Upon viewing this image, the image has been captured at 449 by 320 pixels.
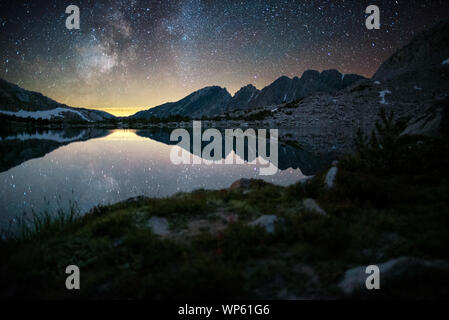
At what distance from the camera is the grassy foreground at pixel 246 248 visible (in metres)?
4.16

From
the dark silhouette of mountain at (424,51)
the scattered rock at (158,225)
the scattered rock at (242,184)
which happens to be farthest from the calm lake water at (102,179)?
the dark silhouette of mountain at (424,51)

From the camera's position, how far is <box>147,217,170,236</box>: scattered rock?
268 inches

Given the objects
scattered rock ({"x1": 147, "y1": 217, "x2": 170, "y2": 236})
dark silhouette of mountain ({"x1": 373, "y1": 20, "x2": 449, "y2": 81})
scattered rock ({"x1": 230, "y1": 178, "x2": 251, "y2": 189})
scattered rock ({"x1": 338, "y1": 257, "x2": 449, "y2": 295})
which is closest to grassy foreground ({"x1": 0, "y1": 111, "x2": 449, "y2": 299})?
scattered rock ({"x1": 338, "y1": 257, "x2": 449, "y2": 295})

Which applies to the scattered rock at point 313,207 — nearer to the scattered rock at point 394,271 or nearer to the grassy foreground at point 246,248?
the grassy foreground at point 246,248

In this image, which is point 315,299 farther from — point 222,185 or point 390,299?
point 222,185

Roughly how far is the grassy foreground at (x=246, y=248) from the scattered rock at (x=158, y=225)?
0.18m

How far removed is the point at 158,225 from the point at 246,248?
3348 millimetres

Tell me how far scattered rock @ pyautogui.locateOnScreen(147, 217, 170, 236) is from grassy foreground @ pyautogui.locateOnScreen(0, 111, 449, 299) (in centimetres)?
18

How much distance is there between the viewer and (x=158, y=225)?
733 centimetres

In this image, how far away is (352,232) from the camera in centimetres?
586

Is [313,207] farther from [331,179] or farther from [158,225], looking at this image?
[158,225]

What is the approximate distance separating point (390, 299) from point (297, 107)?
127264mm

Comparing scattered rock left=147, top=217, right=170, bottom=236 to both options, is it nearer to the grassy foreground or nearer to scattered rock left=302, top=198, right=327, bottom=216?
the grassy foreground
